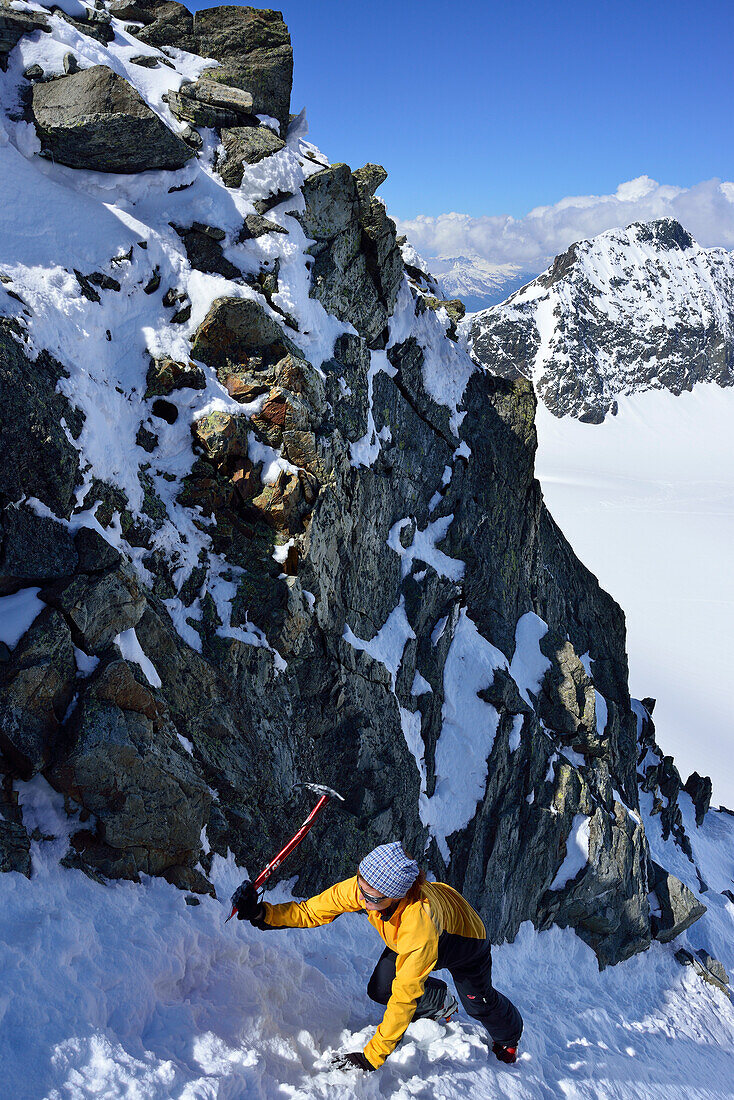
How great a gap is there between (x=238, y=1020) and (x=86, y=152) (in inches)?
545

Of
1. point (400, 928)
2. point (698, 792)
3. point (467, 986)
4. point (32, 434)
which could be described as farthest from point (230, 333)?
point (698, 792)

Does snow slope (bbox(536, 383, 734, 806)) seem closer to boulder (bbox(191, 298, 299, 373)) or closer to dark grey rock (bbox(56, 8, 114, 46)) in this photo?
boulder (bbox(191, 298, 299, 373))

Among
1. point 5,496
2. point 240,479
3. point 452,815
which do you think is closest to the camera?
point 5,496

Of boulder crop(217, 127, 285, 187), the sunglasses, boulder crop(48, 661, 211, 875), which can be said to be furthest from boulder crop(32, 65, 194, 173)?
the sunglasses

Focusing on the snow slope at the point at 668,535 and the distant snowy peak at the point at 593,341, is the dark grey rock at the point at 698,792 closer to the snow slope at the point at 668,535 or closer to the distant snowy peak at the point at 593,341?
the snow slope at the point at 668,535

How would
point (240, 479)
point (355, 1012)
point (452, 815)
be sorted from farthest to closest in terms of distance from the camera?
point (452, 815) < point (240, 479) < point (355, 1012)

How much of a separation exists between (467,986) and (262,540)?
6.86 meters

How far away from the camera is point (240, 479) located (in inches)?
428

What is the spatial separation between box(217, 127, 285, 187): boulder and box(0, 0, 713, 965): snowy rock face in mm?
71

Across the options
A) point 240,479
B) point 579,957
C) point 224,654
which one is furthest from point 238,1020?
point 579,957

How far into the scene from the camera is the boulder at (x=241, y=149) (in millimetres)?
13820

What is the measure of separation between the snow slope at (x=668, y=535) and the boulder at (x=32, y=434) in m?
44.1

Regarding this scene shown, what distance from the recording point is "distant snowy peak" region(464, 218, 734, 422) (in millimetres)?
179875

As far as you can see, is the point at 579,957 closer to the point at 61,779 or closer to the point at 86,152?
the point at 61,779
